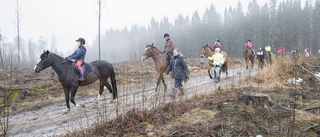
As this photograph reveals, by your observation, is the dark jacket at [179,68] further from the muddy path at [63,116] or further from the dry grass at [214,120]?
the dry grass at [214,120]

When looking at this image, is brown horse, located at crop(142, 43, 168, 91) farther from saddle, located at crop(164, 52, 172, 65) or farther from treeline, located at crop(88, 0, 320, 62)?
treeline, located at crop(88, 0, 320, 62)

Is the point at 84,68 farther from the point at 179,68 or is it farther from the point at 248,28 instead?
the point at 248,28

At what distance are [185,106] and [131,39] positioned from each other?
109 m

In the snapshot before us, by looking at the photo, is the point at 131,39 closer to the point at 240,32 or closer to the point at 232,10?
the point at 232,10

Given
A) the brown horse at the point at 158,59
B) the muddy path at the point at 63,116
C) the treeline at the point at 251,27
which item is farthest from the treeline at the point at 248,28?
the muddy path at the point at 63,116

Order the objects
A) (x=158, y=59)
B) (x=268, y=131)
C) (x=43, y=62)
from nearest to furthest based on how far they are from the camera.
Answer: (x=268, y=131), (x=43, y=62), (x=158, y=59)

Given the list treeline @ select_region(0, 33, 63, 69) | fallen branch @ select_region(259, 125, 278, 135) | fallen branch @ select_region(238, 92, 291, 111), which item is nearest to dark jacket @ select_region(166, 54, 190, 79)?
fallen branch @ select_region(238, 92, 291, 111)

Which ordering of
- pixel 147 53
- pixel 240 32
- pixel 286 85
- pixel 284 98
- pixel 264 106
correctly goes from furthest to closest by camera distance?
pixel 240 32, pixel 147 53, pixel 286 85, pixel 284 98, pixel 264 106

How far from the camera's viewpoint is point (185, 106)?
20.0ft

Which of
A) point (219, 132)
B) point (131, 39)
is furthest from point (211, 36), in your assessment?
point (219, 132)

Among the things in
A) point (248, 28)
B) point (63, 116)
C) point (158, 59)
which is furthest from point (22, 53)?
point (63, 116)

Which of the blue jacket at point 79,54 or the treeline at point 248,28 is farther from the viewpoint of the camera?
the treeline at point 248,28

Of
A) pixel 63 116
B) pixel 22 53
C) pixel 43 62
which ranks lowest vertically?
pixel 63 116

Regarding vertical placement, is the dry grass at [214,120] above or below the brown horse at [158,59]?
below
